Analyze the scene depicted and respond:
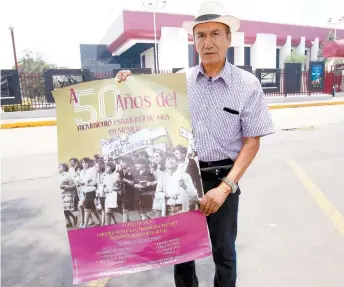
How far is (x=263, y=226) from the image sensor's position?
3367 millimetres

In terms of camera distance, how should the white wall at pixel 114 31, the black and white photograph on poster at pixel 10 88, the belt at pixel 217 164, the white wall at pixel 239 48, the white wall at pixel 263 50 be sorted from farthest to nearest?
the white wall at pixel 263 50 → the white wall at pixel 239 48 → the white wall at pixel 114 31 → the black and white photograph on poster at pixel 10 88 → the belt at pixel 217 164

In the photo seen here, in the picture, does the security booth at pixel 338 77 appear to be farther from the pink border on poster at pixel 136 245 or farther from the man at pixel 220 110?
the pink border on poster at pixel 136 245

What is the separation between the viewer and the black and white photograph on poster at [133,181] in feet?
4.94

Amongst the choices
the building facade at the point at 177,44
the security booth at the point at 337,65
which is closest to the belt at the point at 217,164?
the security booth at the point at 337,65

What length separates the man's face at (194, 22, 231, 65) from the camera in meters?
1.67

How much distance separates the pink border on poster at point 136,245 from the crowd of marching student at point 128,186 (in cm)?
4

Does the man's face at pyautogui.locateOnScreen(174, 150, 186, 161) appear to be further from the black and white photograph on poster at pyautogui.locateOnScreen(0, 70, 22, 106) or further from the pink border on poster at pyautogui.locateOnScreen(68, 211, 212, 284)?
the black and white photograph on poster at pyautogui.locateOnScreen(0, 70, 22, 106)

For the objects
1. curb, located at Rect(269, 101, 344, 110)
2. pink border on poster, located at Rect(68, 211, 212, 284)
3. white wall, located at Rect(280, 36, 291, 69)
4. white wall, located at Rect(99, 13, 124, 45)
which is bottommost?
curb, located at Rect(269, 101, 344, 110)

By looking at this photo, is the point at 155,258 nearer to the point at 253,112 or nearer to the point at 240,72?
the point at 253,112

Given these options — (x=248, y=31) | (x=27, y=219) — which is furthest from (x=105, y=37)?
(x=27, y=219)

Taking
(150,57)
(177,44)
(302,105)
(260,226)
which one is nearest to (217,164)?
(260,226)

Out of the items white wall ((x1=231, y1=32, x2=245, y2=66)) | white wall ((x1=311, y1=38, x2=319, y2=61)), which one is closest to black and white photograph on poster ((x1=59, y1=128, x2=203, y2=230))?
white wall ((x1=231, y1=32, x2=245, y2=66))

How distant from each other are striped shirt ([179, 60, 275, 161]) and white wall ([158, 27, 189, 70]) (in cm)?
2598

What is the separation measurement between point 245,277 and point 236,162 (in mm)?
1190
